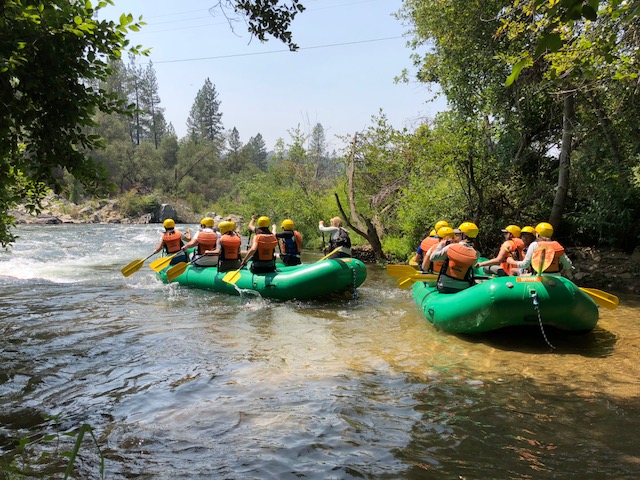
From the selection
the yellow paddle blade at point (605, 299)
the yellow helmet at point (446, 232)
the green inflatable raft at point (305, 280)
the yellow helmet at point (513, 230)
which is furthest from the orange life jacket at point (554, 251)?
the green inflatable raft at point (305, 280)

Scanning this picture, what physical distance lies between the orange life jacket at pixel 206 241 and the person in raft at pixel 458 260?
4673 mm

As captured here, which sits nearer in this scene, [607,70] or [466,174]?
[607,70]

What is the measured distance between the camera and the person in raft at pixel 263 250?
801cm

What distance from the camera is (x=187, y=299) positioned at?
8.47 m

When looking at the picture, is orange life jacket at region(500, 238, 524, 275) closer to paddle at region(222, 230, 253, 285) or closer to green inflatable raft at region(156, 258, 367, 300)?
green inflatable raft at region(156, 258, 367, 300)

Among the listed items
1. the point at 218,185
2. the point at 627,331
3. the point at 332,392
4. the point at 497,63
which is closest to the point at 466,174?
the point at 497,63

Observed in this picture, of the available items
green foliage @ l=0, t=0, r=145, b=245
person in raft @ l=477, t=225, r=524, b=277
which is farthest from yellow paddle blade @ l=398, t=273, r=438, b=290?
green foliage @ l=0, t=0, r=145, b=245

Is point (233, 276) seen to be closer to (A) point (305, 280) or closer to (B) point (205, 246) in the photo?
(B) point (205, 246)

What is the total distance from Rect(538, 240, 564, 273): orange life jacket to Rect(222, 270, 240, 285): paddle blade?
16.4 ft

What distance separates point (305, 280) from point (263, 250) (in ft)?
3.18

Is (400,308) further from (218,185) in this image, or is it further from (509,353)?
(218,185)

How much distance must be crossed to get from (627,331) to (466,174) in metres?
6.07

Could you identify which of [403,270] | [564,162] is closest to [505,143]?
[564,162]

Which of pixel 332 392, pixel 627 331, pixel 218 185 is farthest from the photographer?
pixel 218 185
